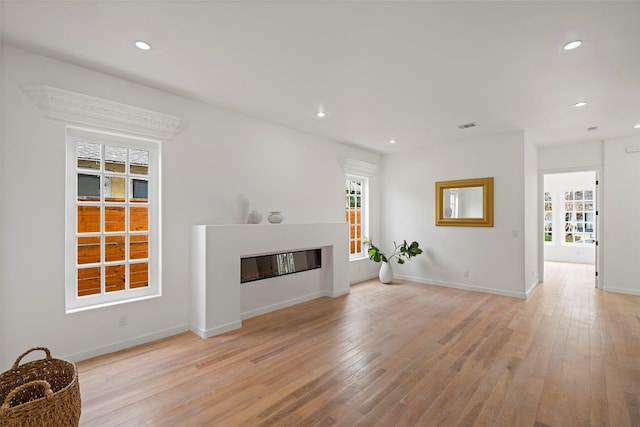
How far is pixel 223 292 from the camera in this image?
3.52m

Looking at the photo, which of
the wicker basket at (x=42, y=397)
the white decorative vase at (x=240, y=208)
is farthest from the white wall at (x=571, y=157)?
the wicker basket at (x=42, y=397)

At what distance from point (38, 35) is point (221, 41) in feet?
4.51

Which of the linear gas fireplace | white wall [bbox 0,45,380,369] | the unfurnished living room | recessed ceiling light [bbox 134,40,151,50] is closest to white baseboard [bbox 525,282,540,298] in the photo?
the unfurnished living room

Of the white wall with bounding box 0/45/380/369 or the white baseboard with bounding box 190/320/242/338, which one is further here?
the white baseboard with bounding box 190/320/242/338

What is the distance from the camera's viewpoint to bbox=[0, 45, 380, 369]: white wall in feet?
8.27

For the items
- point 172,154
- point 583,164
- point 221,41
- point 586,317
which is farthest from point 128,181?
point 583,164

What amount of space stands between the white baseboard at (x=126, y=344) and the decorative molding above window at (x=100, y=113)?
2112 mm

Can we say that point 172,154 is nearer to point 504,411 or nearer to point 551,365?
point 504,411

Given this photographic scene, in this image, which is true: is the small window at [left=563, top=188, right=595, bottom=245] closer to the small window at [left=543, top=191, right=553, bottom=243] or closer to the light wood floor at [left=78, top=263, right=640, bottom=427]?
the small window at [left=543, top=191, right=553, bottom=243]

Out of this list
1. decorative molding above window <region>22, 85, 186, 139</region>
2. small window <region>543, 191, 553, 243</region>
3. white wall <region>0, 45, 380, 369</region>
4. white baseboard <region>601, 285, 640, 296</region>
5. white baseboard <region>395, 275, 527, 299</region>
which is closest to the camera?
white wall <region>0, 45, 380, 369</region>

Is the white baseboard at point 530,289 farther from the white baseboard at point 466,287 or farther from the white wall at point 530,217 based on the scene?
the white baseboard at point 466,287

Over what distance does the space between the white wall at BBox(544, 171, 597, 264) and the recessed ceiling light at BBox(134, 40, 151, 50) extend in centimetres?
1016

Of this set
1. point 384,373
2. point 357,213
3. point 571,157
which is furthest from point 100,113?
point 571,157

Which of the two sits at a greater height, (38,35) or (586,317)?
(38,35)
